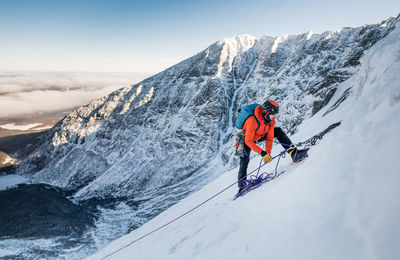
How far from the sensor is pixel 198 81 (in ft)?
300

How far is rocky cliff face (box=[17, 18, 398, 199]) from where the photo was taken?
221 ft

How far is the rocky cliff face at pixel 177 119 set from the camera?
67500 millimetres

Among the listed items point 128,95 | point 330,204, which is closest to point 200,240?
point 330,204

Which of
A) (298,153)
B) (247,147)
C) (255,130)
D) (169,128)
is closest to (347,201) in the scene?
(298,153)

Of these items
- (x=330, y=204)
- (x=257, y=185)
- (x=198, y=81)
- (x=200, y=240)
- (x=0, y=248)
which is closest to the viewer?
(x=330, y=204)

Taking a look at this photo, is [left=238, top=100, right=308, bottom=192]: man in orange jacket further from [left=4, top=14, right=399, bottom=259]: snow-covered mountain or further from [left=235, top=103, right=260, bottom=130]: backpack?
[left=4, top=14, right=399, bottom=259]: snow-covered mountain

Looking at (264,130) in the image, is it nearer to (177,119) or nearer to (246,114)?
(246,114)

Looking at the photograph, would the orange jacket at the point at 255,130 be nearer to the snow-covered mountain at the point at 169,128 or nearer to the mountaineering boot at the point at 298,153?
the mountaineering boot at the point at 298,153

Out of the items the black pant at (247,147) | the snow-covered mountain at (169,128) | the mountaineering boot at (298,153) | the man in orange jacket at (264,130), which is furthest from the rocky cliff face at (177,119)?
the mountaineering boot at (298,153)

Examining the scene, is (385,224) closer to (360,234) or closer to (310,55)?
(360,234)

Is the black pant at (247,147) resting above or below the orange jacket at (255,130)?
below

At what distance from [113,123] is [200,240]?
322ft

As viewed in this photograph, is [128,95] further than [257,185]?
Yes

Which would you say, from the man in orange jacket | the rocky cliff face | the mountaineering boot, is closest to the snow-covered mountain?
the rocky cliff face
